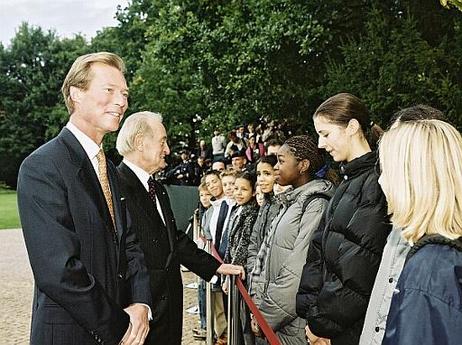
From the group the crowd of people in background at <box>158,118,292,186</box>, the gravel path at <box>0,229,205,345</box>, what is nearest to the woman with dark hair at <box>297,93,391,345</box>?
the crowd of people in background at <box>158,118,292,186</box>

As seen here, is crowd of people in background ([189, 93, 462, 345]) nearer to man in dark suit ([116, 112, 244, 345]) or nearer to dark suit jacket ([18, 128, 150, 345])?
man in dark suit ([116, 112, 244, 345])

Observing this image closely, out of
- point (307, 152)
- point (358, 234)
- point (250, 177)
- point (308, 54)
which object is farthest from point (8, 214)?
point (358, 234)

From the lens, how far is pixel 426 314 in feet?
7.88

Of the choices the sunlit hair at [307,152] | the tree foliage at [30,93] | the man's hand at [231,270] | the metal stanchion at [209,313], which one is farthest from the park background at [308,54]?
the tree foliage at [30,93]

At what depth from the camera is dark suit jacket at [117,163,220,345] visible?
4.66 m

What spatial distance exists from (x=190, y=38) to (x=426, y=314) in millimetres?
13857

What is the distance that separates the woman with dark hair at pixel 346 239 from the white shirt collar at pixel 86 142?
143 centimetres

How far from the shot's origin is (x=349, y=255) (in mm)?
3857

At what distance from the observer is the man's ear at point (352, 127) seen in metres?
4.34

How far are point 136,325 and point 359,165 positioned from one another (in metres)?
1.58

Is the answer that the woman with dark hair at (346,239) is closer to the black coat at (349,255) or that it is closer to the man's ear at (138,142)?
the black coat at (349,255)

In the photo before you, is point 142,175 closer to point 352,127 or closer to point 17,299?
point 352,127

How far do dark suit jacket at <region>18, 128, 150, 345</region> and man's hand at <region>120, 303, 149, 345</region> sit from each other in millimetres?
76

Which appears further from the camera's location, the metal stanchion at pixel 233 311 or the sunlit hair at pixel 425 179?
the metal stanchion at pixel 233 311
